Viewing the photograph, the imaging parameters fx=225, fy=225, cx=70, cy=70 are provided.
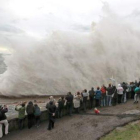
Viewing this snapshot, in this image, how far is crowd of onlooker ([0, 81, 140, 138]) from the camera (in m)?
10.4

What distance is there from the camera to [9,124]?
10.2 m

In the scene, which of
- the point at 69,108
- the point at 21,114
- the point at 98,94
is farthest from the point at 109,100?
the point at 21,114

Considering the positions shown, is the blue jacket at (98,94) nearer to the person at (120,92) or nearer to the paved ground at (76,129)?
the person at (120,92)

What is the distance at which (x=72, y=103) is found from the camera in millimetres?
12422

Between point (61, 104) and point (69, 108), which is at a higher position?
point (61, 104)

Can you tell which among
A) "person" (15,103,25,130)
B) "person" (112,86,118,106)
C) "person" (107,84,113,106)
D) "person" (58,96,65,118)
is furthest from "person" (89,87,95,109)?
"person" (15,103,25,130)

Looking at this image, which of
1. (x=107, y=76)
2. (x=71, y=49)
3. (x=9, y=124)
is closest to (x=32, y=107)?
(x=9, y=124)

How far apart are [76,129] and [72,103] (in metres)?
2.33

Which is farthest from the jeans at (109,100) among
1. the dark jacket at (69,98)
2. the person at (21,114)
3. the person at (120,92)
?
the person at (21,114)

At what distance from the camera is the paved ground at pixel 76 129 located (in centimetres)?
950

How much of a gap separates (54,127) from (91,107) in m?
4.10

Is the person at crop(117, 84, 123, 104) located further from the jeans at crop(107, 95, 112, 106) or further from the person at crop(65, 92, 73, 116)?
the person at crop(65, 92, 73, 116)

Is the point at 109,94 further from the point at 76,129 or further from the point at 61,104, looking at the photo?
the point at 76,129

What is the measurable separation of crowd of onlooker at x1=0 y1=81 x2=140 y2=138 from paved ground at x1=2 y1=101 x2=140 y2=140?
1.30 feet
